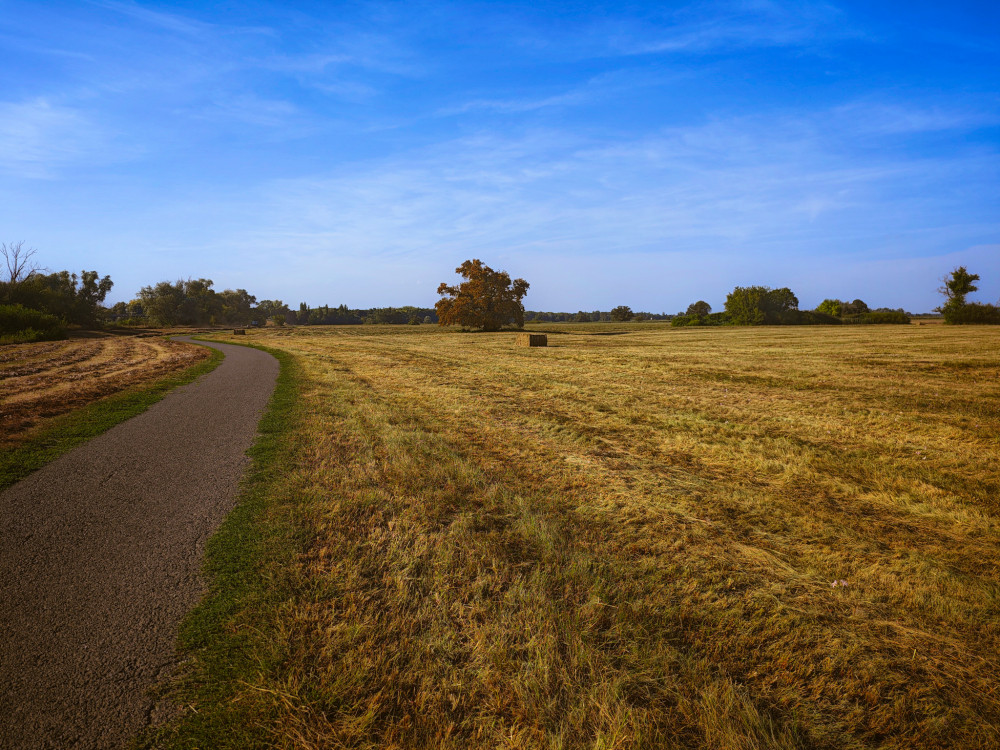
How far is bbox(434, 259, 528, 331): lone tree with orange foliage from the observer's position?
66375 mm

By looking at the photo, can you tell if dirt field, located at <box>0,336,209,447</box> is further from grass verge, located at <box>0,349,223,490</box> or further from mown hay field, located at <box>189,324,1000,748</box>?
mown hay field, located at <box>189,324,1000,748</box>

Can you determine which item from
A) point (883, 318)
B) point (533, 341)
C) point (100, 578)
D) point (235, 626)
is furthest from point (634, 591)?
point (883, 318)

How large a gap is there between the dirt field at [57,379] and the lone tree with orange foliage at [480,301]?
4179 centimetres

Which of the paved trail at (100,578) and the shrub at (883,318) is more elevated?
the shrub at (883,318)

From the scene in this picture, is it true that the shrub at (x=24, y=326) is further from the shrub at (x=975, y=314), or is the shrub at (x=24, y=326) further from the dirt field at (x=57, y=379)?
the shrub at (x=975, y=314)

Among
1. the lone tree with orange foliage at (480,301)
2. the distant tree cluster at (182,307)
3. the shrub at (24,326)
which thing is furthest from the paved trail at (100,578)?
the distant tree cluster at (182,307)

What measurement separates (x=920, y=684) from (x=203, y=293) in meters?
129

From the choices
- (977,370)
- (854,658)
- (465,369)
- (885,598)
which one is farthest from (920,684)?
(977,370)

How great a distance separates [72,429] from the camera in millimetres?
9320

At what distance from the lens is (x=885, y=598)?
3811mm

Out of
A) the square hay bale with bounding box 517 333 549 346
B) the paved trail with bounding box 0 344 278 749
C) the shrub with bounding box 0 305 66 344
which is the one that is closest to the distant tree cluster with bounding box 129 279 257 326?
the shrub with bounding box 0 305 66 344

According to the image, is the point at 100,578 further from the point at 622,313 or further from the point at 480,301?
the point at 622,313

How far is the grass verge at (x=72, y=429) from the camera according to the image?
6.99 metres

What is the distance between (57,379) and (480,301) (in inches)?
2074
